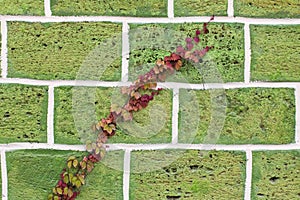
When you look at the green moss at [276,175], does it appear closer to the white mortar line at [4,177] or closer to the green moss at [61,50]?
the green moss at [61,50]

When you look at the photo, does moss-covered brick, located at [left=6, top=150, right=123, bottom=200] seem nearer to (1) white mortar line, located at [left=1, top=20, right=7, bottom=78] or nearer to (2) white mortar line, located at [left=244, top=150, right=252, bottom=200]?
(1) white mortar line, located at [left=1, top=20, right=7, bottom=78]

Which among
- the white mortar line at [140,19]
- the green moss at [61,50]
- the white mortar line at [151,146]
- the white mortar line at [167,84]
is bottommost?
the white mortar line at [151,146]

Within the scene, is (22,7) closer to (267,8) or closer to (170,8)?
(170,8)

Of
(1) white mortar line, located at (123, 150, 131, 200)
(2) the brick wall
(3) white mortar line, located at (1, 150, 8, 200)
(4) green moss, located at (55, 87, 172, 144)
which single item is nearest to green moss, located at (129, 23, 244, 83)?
(2) the brick wall

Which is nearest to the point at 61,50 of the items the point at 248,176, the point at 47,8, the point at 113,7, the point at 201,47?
the point at 47,8

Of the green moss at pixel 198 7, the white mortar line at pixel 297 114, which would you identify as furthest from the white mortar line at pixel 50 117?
the white mortar line at pixel 297 114

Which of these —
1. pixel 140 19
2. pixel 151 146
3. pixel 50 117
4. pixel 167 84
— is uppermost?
pixel 140 19
